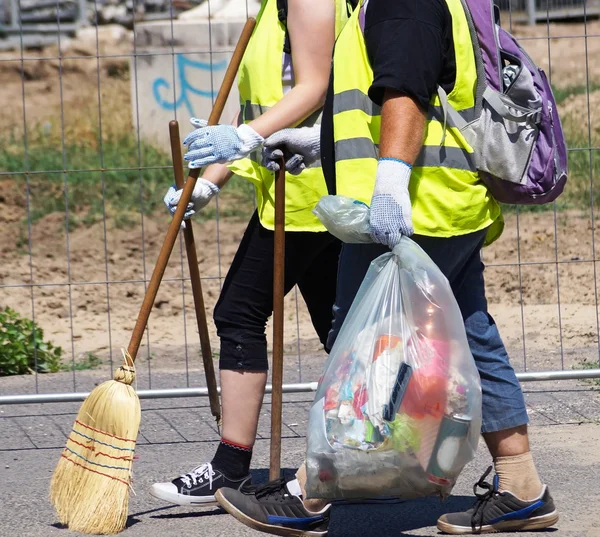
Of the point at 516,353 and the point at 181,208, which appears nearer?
the point at 181,208

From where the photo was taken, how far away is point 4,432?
16.1 feet

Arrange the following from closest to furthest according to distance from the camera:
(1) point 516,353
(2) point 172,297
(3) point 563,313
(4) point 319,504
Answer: (4) point 319,504, (1) point 516,353, (3) point 563,313, (2) point 172,297

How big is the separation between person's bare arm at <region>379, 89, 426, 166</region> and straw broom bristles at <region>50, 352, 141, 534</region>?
1200 mm

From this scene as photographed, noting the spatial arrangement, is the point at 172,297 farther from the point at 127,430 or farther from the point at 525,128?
the point at 525,128

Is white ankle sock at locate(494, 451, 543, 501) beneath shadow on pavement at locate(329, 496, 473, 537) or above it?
above

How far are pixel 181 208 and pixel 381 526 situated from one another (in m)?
1.21

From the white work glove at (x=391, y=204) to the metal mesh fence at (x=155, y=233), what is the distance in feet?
7.00

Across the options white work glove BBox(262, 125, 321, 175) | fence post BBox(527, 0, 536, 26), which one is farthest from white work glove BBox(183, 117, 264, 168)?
fence post BBox(527, 0, 536, 26)

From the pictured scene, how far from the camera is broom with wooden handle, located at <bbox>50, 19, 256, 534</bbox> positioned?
3.46m

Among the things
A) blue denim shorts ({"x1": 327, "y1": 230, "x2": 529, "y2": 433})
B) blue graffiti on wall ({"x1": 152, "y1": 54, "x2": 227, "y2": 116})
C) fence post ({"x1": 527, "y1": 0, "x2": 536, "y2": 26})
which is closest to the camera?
blue denim shorts ({"x1": 327, "y1": 230, "x2": 529, "y2": 433})

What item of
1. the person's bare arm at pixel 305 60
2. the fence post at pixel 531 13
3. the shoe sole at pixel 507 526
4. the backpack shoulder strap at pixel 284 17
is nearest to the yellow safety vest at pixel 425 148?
the person's bare arm at pixel 305 60

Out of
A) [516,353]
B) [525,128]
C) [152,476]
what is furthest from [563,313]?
[525,128]

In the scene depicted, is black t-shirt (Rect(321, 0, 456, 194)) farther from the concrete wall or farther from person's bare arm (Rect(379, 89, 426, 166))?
the concrete wall

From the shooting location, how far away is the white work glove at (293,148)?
11.4ft
